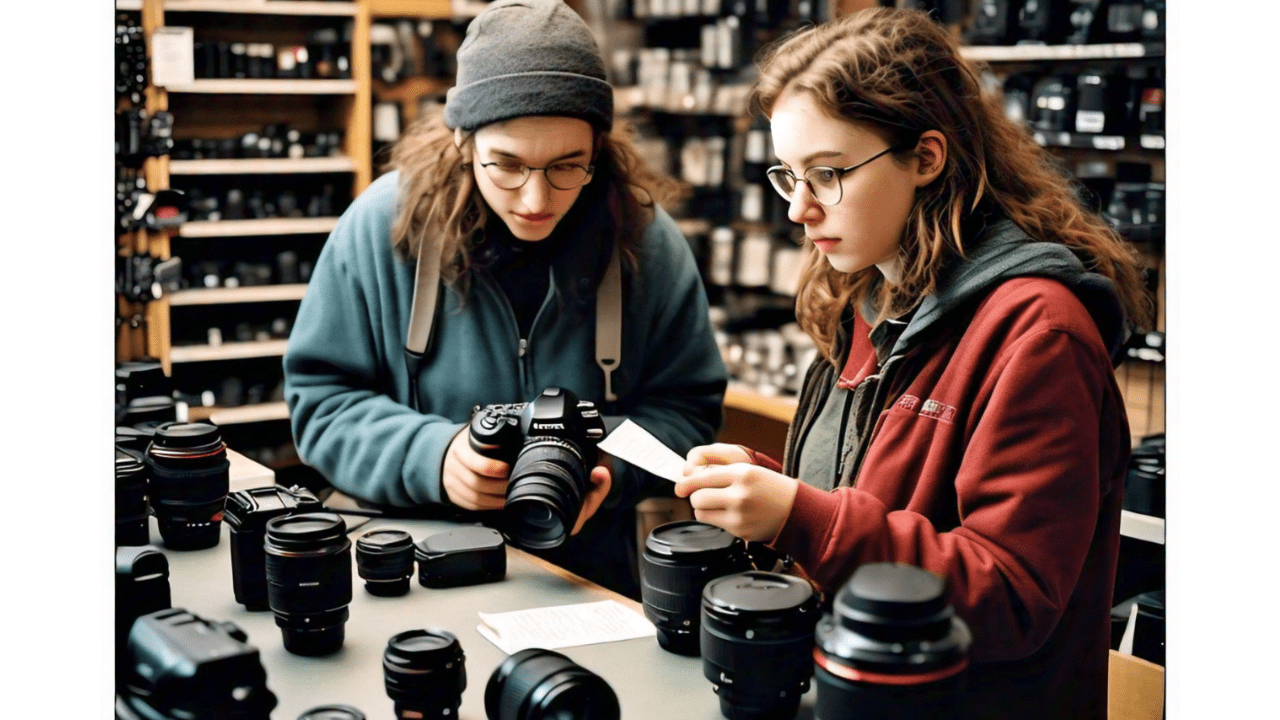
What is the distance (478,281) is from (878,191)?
Result: 0.78 m

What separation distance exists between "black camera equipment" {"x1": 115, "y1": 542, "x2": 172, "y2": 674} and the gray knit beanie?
677 millimetres

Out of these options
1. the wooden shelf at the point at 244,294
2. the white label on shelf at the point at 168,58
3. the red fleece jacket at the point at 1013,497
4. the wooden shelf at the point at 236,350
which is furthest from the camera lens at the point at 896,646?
the wooden shelf at the point at 244,294

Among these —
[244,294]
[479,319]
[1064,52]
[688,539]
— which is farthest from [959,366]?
[244,294]

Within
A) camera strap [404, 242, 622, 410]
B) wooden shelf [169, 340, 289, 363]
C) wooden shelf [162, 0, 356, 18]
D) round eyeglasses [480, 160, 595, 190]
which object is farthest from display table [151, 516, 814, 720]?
wooden shelf [162, 0, 356, 18]

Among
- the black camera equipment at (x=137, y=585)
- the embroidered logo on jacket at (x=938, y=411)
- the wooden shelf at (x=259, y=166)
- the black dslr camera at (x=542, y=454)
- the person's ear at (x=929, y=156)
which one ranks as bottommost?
the black camera equipment at (x=137, y=585)

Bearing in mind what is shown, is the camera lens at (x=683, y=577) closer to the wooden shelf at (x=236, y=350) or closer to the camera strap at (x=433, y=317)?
the camera strap at (x=433, y=317)

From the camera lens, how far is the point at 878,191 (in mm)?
1064

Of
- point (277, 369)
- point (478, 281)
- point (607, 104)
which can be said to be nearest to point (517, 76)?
point (607, 104)

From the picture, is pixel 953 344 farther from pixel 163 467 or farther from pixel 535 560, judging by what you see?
pixel 163 467

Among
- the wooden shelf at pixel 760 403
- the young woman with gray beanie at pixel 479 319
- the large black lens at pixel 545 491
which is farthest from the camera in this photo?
the wooden shelf at pixel 760 403

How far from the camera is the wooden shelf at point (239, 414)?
1668mm

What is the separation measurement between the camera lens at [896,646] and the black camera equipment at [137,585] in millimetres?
616

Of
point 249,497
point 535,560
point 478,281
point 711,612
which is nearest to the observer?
point 711,612
